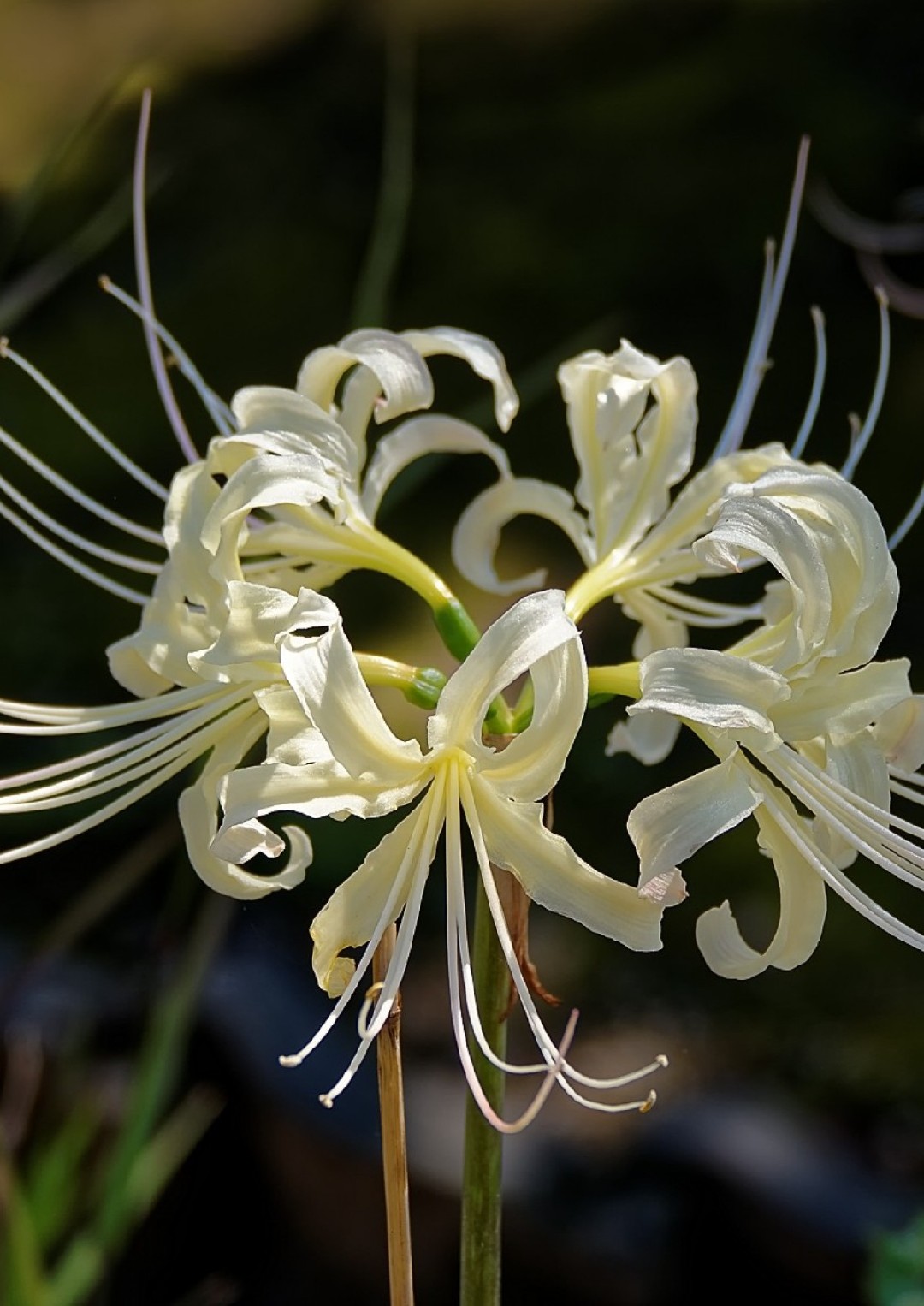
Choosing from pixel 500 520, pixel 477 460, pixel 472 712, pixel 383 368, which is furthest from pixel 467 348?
pixel 477 460

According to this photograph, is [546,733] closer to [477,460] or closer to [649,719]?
[649,719]

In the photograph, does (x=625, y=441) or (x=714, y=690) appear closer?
(x=714, y=690)

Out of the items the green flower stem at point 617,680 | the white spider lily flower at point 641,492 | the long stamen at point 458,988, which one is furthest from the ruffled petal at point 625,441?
the long stamen at point 458,988

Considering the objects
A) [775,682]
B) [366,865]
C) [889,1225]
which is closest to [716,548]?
[775,682]

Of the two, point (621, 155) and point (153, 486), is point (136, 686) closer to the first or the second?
point (153, 486)

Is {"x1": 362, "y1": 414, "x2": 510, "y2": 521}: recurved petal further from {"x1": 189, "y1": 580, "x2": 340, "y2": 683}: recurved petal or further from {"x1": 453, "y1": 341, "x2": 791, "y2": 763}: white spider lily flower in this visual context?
{"x1": 189, "y1": 580, "x2": 340, "y2": 683}: recurved petal

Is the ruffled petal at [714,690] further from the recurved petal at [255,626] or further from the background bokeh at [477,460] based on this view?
the background bokeh at [477,460]
